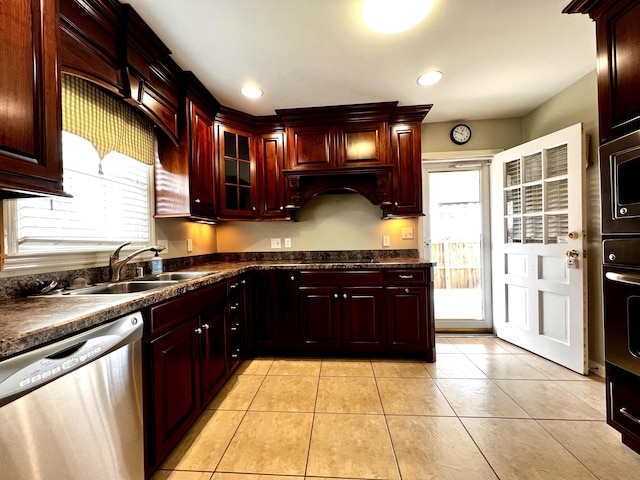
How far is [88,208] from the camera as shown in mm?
1688

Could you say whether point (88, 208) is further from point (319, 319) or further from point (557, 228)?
point (557, 228)

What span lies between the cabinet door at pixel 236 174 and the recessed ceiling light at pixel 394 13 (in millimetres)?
1674

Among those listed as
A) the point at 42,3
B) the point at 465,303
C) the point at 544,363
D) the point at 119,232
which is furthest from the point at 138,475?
the point at 465,303

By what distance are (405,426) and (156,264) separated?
2108 mm

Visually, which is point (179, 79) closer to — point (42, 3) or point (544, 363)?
point (42, 3)

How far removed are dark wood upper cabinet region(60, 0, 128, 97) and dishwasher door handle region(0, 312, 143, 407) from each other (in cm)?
116

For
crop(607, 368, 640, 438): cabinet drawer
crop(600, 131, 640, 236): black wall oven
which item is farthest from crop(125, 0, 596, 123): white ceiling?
crop(607, 368, 640, 438): cabinet drawer

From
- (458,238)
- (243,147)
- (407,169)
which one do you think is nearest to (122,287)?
(243,147)

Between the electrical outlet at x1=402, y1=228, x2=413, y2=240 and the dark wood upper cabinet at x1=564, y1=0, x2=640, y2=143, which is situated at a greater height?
the dark wood upper cabinet at x1=564, y1=0, x2=640, y2=143

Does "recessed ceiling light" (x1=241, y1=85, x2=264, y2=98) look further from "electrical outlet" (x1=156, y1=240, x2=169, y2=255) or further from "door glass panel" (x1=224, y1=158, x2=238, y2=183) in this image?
"electrical outlet" (x1=156, y1=240, x2=169, y2=255)

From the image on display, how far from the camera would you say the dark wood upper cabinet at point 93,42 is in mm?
1293

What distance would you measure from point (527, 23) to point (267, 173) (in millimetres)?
2320

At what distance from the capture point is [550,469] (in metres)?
1.34

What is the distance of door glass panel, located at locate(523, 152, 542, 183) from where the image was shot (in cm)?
262
